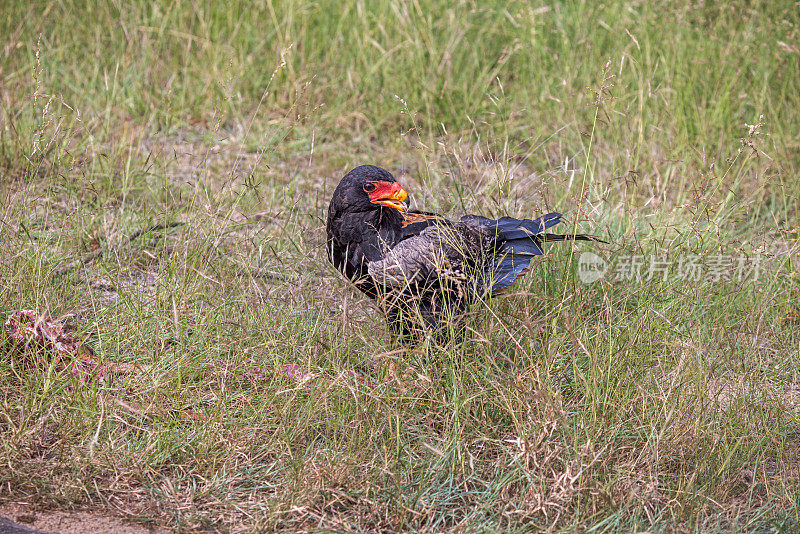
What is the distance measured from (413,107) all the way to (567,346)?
2359mm

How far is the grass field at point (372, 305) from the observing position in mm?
2467

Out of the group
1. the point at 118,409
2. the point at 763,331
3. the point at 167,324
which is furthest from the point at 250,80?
the point at 763,331

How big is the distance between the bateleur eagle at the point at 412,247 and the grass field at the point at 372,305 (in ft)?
0.46

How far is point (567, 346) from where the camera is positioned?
10.1 feet

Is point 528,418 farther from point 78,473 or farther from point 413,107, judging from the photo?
point 413,107

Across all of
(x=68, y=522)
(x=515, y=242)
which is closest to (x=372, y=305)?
(x=515, y=242)

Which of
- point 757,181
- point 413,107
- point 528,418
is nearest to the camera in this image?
point 528,418

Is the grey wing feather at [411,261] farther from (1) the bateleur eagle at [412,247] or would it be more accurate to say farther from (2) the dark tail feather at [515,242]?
(2) the dark tail feather at [515,242]

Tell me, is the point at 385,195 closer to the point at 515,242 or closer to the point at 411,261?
the point at 411,261

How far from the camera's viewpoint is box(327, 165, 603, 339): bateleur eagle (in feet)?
9.93

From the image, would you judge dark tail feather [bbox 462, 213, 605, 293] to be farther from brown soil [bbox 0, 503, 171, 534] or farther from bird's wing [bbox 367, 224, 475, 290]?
brown soil [bbox 0, 503, 171, 534]

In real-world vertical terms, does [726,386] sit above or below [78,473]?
below

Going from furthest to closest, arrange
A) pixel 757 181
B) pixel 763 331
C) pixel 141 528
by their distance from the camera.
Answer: pixel 757 181
pixel 763 331
pixel 141 528

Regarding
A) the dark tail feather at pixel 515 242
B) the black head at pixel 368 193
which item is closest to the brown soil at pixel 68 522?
the black head at pixel 368 193
